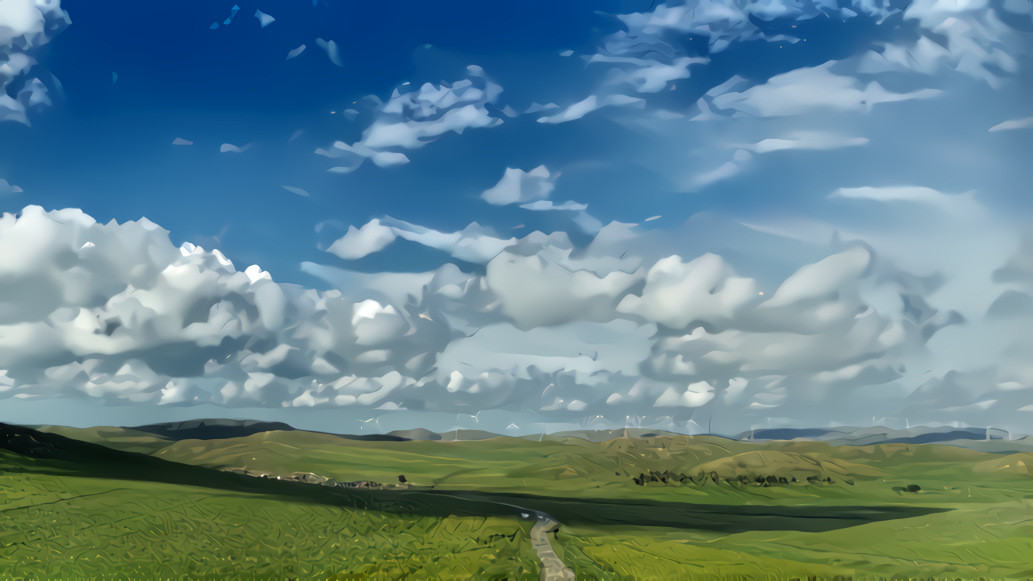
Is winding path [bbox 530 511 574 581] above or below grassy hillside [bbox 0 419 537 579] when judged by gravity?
below

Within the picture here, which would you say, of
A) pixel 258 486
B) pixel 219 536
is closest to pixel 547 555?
pixel 219 536

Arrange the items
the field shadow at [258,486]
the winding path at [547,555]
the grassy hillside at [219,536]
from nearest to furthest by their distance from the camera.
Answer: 1. the grassy hillside at [219,536]
2. the winding path at [547,555]
3. the field shadow at [258,486]

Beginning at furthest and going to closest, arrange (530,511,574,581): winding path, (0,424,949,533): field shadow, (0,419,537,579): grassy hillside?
1. (0,424,949,533): field shadow
2. (530,511,574,581): winding path
3. (0,419,537,579): grassy hillside

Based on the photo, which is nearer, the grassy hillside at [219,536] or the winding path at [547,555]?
the grassy hillside at [219,536]

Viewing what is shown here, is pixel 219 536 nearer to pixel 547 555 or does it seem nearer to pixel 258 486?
pixel 547 555

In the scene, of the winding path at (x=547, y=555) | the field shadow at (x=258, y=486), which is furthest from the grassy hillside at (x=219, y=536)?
the field shadow at (x=258, y=486)

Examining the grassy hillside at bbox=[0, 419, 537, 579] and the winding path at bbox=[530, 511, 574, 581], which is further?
the winding path at bbox=[530, 511, 574, 581]

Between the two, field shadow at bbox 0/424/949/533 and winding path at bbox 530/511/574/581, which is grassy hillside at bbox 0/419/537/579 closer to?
winding path at bbox 530/511/574/581

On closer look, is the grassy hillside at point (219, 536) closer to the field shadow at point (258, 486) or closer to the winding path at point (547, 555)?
the winding path at point (547, 555)

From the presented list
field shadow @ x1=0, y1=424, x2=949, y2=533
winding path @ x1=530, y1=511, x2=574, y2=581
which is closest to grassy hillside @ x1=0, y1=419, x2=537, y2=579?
winding path @ x1=530, y1=511, x2=574, y2=581

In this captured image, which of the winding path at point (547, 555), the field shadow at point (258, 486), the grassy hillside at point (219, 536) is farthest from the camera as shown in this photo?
the field shadow at point (258, 486)

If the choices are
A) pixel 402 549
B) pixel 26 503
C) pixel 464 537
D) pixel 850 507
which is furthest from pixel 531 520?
pixel 850 507

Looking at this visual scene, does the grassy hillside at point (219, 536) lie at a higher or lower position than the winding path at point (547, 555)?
higher

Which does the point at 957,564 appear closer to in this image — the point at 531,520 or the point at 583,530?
the point at 583,530
